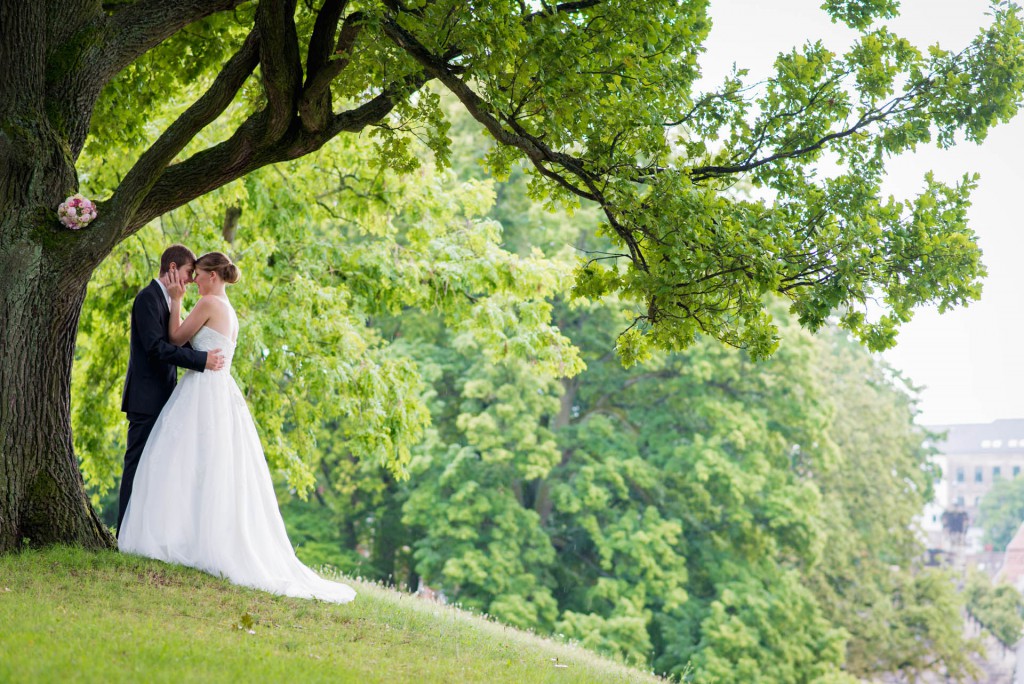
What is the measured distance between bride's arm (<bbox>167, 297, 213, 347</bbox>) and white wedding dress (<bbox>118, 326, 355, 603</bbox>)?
83 mm

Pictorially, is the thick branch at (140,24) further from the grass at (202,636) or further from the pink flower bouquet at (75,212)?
the grass at (202,636)

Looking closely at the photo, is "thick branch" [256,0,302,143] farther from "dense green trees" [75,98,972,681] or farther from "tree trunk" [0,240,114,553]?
"dense green trees" [75,98,972,681]

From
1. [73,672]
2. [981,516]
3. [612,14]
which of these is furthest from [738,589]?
[981,516]

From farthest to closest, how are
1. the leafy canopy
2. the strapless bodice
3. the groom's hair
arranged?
the strapless bodice
the groom's hair
the leafy canopy

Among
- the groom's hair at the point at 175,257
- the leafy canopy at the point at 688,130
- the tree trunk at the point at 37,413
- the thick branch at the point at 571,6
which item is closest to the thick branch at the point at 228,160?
the leafy canopy at the point at 688,130

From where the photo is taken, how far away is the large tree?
7531 mm

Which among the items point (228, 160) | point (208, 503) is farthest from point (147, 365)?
point (228, 160)

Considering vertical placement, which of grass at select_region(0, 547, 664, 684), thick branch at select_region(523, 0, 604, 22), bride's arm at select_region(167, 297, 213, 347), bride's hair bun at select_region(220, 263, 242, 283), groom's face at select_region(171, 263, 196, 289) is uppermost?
thick branch at select_region(523, 0, 604, 22)

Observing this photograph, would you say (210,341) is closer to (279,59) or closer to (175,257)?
(175,257)

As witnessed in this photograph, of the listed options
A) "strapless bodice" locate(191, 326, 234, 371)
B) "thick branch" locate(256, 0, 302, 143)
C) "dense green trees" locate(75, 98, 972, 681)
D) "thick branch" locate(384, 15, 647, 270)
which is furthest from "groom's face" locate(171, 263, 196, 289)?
"dense green trees" locate(75, 98, 972, 681)

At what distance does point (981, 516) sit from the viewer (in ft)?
398

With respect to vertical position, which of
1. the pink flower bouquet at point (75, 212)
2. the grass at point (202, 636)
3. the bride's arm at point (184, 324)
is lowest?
the grass at point (202, 636)

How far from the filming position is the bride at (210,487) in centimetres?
809

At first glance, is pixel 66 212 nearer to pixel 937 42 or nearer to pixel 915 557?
pixel 937 42
